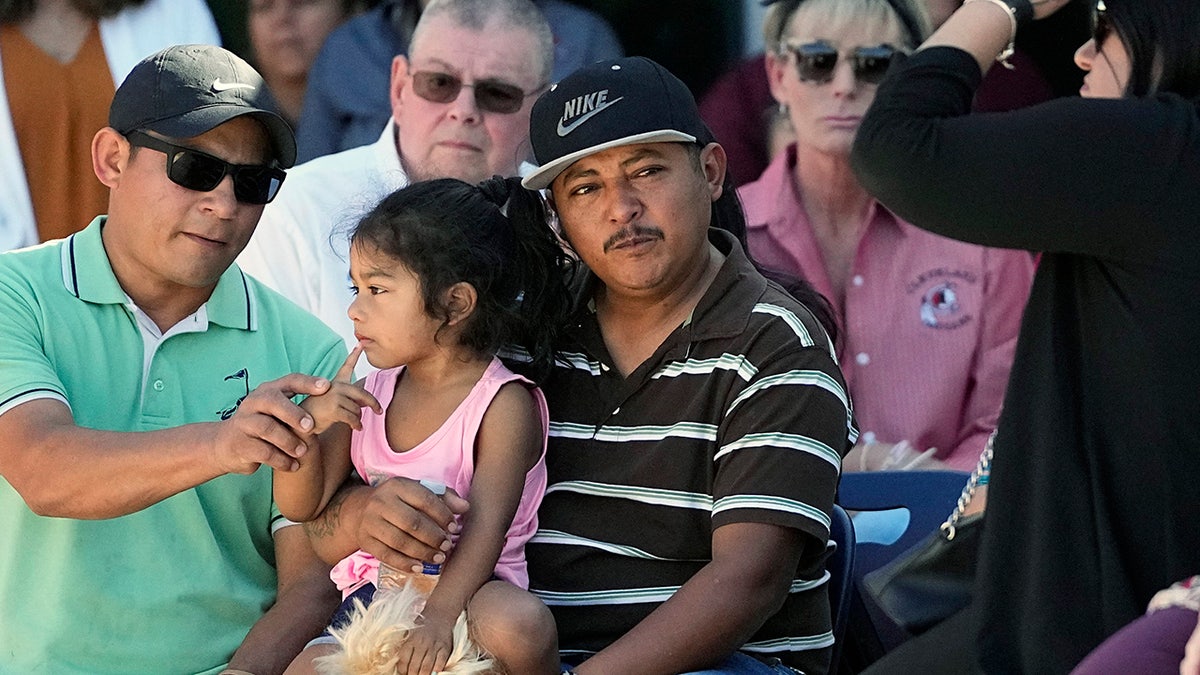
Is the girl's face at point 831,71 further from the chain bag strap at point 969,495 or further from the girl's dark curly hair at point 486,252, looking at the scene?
the chain bag strap at point 969,495

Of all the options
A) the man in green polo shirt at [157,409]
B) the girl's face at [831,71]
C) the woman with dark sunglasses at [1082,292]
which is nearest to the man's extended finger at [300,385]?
the man in green polo shirt at [157,409]

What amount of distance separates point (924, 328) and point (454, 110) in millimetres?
1369

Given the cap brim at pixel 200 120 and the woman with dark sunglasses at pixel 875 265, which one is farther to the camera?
the woman with dark sunglasses at pixel 875 265

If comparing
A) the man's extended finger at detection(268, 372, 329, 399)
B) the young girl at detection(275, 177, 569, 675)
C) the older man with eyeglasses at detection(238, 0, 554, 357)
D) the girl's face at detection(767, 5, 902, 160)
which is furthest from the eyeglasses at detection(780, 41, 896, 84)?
the man's extended finger at detection(268, 372, 329, 399)

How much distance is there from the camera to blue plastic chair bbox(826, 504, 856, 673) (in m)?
2.88

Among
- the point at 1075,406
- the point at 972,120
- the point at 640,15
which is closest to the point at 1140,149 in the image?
the point at 972,120

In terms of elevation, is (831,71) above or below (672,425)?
above

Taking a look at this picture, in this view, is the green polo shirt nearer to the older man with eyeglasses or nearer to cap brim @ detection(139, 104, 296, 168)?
cap brim @ detection(139, 104, 296, 168)

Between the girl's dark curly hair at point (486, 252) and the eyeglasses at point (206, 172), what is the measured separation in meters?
0.24

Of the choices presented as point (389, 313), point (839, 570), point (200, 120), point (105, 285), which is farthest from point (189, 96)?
point (839, 570)

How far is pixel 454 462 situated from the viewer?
2.76 m

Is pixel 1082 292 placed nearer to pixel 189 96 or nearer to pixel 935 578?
pixel 935 578

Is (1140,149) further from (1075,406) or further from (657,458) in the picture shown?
(657,458)

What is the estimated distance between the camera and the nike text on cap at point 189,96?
285 centimetres
